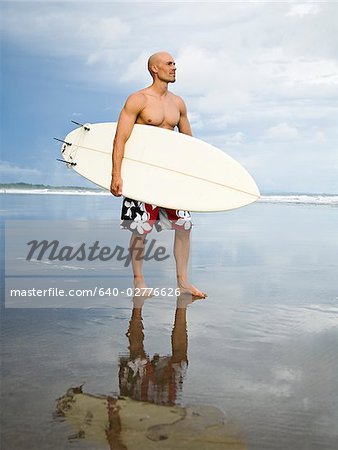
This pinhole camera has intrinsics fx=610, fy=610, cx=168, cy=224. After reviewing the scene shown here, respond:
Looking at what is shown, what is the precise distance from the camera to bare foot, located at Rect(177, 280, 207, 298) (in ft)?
12.7

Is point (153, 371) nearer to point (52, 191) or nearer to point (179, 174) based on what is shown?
point (179, 174)

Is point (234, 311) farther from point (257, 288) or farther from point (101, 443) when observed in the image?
point (101, 443)

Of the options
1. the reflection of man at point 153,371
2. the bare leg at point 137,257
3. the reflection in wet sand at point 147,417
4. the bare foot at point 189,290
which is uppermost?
the bare leg at point 137,257

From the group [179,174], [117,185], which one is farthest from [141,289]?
[179,174]

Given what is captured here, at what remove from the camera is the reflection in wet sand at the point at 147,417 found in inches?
66.8

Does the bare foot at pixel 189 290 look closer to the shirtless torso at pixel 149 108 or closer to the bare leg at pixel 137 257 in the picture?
the bare leg at pixel 137 257

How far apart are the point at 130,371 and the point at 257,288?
189 cm

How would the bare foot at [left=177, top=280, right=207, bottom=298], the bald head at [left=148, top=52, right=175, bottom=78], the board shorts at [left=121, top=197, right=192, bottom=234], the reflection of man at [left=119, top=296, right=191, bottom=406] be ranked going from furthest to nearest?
the board shorts at [left=121, top=197, right=192, bottom=234] < the bald head at [left=148, top=52, right=175, bottom=78] < the bare foot at [left=177, top=280, right=207, bottom=298] < the reflection of man at [left=119, top=296, right=191, bottom=406]

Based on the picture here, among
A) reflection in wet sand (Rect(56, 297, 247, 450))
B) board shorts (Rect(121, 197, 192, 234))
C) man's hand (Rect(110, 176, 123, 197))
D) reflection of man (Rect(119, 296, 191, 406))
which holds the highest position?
man's hand (Rect(110, 176, 123, 197))

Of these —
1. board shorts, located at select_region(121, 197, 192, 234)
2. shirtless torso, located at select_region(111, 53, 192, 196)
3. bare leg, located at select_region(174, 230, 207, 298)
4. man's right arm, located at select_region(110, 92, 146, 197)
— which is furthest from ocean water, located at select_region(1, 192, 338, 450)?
shirtless torso, located at select_region(111, 53, 192, 196)

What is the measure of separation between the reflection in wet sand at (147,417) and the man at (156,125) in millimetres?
1672

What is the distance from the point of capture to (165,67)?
3.98 meters

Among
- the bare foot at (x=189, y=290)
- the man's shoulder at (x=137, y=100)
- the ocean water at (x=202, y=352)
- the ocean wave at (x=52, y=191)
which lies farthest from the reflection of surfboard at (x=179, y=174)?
the ocean wave at (x=52, y=191)

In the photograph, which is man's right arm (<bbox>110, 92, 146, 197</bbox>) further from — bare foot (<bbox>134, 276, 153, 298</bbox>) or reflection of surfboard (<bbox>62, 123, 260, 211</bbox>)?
bare foot (<bbox>134, 276, 153, 298</bbox>)
